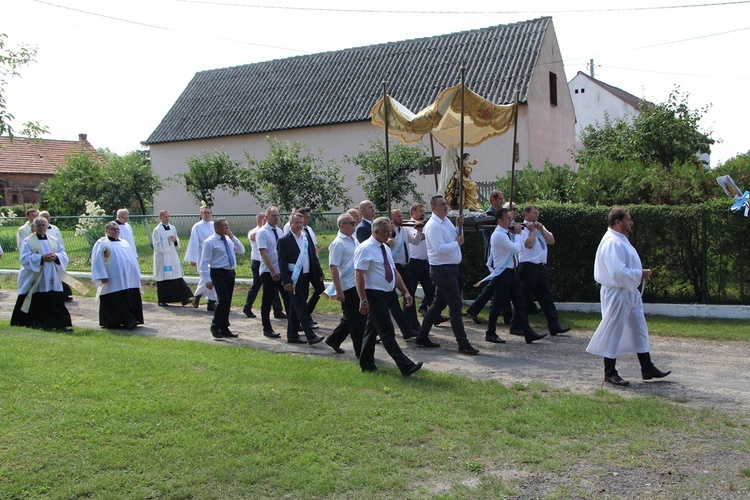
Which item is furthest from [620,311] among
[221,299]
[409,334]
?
[221,299]

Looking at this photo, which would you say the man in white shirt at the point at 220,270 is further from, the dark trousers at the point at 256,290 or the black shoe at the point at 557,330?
the black shoe at the point at 557,330

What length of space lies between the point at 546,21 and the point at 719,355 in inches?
863

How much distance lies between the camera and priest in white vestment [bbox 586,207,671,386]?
24.8 feet

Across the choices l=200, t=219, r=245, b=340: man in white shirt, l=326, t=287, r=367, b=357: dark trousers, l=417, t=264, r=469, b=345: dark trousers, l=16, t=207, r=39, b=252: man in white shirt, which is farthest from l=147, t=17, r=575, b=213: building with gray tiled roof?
l=326, t=287, r=367, b=357: dark trousers

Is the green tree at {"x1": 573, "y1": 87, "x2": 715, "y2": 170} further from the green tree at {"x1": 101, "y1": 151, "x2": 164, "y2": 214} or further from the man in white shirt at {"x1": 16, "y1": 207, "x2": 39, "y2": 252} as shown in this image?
the green tree at {"x1": 101, "y1": 151, "x2": 164, "y2": 214}

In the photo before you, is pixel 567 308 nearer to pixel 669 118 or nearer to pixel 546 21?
pixel 669 118

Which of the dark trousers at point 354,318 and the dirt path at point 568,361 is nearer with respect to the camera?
the dirt path at point 568,361

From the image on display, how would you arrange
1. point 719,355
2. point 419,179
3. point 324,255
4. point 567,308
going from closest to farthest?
point 719,355, point 567,308, point 324,255, point 419,179

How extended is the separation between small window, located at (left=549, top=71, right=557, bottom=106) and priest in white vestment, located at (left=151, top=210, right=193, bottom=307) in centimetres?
1907

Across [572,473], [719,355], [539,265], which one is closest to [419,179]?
[539,265]

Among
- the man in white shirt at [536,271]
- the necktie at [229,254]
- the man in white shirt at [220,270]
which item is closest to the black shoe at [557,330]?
the man in white shirt at [536,271]

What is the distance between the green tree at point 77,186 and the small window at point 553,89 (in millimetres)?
17995

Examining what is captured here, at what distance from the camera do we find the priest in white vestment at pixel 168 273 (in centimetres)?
1470

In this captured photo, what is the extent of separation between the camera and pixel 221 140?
107 ft
